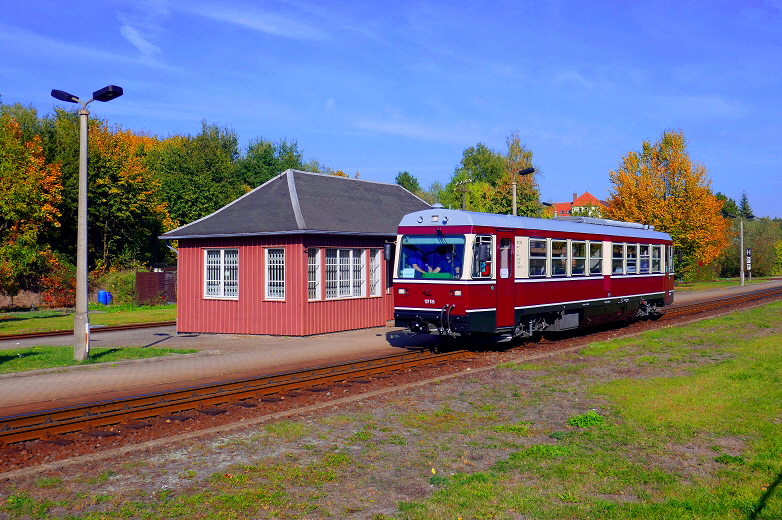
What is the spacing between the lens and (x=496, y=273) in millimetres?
16844

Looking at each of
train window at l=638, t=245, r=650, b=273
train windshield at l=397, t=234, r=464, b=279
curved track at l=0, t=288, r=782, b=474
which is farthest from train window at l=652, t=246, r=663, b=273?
train windshield at l=397, t=234, r=464, b=279

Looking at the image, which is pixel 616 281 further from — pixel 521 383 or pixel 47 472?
pixel 47 472

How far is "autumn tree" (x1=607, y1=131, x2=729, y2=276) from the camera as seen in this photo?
1801 inches

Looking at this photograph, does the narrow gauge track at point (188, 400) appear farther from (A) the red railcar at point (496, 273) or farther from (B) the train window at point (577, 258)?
(B) the train window at point (577, 258)

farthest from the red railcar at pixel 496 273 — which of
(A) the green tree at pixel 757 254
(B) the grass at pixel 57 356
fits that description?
(A) the green tree at pixel 757 254

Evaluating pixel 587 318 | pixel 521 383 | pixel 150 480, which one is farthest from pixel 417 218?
pixel 150 480

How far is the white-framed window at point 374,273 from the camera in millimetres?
24203

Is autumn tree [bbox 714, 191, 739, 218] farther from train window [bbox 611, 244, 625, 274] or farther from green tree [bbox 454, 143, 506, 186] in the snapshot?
train window [bbox 611, 244, 625, 274]

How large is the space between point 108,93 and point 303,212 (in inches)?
332

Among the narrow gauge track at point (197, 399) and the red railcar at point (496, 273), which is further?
the red railcar at point (496, 273)

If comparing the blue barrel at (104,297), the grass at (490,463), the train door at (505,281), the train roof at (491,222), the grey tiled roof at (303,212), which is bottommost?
the grass at (490,463)

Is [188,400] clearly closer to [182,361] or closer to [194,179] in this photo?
[182,361]

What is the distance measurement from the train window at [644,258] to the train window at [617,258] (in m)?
1.59

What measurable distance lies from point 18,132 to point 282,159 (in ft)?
123
